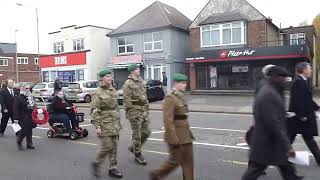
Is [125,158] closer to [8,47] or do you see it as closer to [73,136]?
[73,136]

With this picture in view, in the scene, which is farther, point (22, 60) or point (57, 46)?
point (22, 60)

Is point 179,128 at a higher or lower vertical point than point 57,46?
lower

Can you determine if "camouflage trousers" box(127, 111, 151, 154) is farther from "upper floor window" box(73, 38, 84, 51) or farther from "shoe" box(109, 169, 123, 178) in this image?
"upper floor window" box(73, 38, 84, 51)

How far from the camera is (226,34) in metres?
32.7

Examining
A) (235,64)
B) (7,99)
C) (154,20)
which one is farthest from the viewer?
(154,20)

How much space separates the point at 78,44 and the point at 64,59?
2008mm

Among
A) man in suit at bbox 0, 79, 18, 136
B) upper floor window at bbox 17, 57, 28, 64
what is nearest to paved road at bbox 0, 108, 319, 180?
man in suit at bbox 0, 79, 18, 136

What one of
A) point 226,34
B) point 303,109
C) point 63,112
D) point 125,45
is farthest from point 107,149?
point 125,45

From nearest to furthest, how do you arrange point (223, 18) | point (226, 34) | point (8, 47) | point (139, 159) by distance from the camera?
point (139, 159) < point (226, 34) < point (223, 18) < point (8, 47)

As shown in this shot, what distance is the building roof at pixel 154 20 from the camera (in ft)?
116

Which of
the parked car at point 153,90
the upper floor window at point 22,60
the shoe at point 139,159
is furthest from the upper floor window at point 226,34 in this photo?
the upper floor window at point 22,60

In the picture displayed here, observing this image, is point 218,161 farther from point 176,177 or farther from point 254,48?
point 254,48

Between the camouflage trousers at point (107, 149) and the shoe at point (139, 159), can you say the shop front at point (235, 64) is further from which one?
the camouflage trousers at point (107, 149)

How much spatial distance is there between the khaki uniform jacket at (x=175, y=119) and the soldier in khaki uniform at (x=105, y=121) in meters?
→ 1.52
